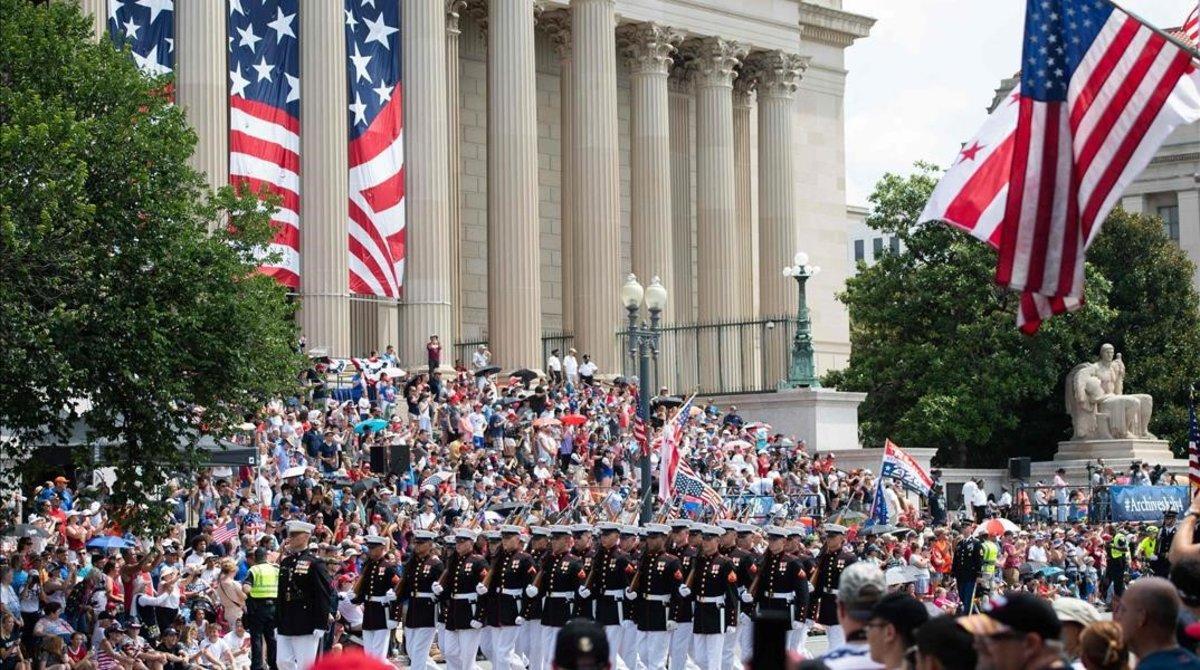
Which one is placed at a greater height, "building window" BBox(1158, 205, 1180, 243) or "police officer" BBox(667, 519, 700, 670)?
"building window" BBox(1158, 205, 1180, 243)

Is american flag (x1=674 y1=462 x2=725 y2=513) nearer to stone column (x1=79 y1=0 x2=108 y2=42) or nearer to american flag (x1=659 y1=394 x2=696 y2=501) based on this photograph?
american flag (x1=659 y1=394 x2=696 y2=501)

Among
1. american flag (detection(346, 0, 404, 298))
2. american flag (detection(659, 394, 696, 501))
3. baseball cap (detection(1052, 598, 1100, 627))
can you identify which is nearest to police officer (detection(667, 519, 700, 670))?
american flag (detection(659, 394, 696, 501))

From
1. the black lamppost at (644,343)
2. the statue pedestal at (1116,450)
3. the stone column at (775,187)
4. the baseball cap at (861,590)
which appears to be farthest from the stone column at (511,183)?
the baseball cap at (861,590)

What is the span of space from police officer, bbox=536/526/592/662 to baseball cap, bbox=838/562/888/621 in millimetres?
16402

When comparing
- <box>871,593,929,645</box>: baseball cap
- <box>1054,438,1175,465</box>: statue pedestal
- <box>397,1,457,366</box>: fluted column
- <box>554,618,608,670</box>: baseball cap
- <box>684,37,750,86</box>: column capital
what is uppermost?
<box>684,37,750,86</box>: column capital

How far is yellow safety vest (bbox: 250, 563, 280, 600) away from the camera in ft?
88.7

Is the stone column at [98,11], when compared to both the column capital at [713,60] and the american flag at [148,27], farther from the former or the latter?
the column capital at [713,60]

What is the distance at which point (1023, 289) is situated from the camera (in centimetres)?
1639

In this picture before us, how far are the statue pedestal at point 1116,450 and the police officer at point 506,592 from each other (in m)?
35.0

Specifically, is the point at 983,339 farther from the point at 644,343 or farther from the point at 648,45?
the point at 644,343

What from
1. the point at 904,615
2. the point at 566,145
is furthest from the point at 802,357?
the point at 904,615

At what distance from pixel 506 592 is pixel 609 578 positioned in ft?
4.55

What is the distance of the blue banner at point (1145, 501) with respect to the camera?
2005 inches

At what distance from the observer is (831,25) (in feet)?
234
